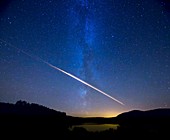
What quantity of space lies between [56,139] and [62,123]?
2.54 ft

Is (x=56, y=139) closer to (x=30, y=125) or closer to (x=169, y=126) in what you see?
(x=30, y=125)

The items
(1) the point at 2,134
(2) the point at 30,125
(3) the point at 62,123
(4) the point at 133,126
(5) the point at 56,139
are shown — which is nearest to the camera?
(1) the point at 2,134

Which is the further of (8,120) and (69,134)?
(69,134)

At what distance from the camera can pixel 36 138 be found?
21.9 ft

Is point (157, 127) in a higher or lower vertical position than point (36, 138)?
higher

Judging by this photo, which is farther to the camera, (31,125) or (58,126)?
(58,126)

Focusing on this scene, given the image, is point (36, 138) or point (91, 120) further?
point (91, 120)

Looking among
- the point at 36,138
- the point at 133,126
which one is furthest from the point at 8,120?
the point at 133,126

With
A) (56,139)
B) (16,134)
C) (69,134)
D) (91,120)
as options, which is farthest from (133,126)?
(16,134)

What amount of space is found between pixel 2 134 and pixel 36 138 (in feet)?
4.16

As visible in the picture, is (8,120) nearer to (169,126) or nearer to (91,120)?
(91,120)

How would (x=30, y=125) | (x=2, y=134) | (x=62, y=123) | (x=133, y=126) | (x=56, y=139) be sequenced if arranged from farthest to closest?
(x=133, y=126) → (x=62, y=123) → (x=56, y=139) → (x=30, y=125) → (x=2, y=134)

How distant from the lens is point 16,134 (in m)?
6.38

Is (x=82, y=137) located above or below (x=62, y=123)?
below
